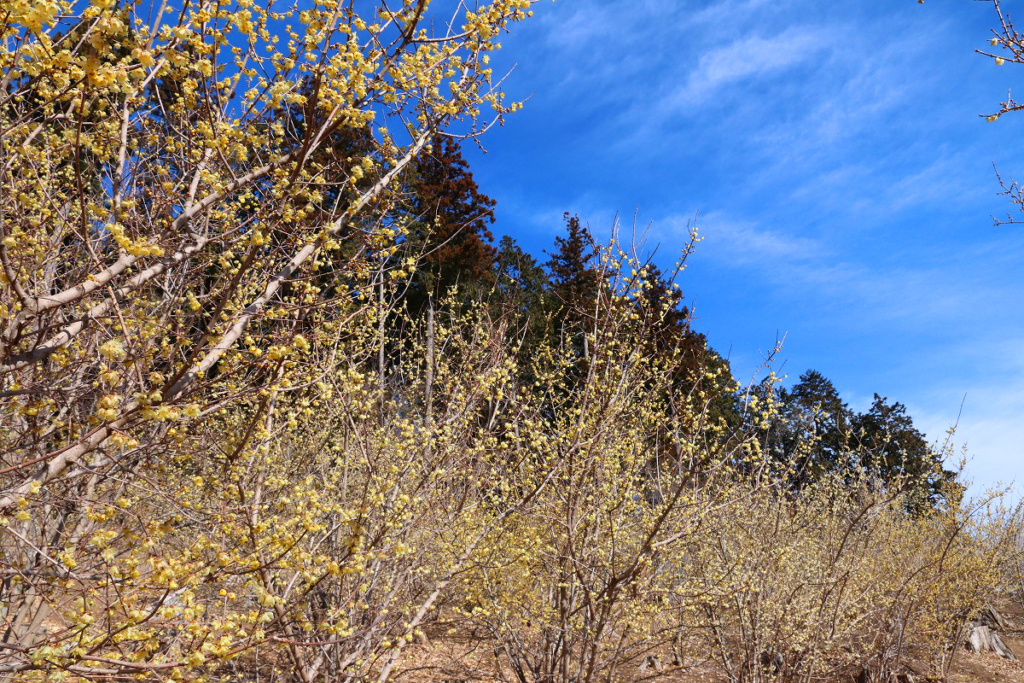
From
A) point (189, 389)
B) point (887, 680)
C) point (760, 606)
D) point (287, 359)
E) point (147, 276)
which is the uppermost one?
point (147, 276)

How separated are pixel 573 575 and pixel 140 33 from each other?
484cm

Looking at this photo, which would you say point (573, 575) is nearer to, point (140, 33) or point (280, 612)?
point (280, 612)

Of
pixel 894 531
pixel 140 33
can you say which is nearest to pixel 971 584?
pixel 894 531

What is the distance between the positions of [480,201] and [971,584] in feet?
48.7

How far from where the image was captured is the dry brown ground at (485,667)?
7324 mm

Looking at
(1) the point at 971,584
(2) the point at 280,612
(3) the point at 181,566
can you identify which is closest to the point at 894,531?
(1) the point at 971,584

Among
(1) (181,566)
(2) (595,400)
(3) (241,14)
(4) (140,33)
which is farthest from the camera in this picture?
(2) (595,400)

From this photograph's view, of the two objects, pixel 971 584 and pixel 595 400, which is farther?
pixel 971 584

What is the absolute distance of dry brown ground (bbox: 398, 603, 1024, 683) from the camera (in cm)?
732

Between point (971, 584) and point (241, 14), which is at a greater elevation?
point (241, 14)

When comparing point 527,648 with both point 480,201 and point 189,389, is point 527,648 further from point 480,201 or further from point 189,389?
point 480,201

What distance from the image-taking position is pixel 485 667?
8055 millimetres

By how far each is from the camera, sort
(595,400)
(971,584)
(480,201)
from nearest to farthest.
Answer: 1. (595,400)
2. (971,584)
3. (480,201)

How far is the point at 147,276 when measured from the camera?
2791 millimetres
